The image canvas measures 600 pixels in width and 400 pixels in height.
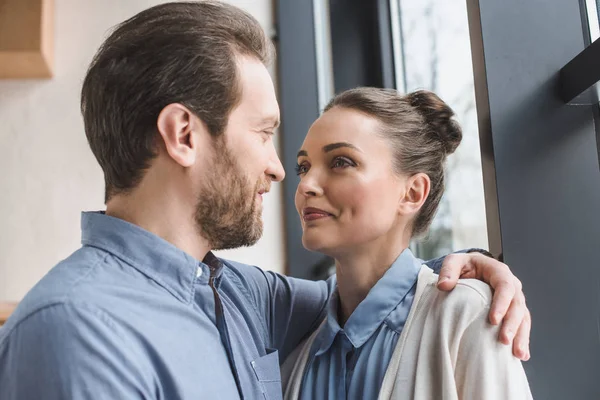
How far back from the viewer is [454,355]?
3.03 ft

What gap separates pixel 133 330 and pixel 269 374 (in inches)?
12.4

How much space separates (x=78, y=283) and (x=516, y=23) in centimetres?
83

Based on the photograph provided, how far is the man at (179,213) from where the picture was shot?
0.86 meters

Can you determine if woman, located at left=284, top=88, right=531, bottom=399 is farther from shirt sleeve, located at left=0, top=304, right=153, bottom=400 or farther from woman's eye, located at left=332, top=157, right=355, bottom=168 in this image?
shirt sleeve, located at left=0, top=304, right=153, bottom=400

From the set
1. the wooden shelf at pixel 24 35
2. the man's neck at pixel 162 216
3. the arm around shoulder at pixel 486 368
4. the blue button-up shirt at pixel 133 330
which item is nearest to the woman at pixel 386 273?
the arm around shoulder at pixel 486 368

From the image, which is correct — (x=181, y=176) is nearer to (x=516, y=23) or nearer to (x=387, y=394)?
(x=387, y=394)

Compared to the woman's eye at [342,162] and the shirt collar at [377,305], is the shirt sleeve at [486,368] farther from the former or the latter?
the woman's eye at [342,162]

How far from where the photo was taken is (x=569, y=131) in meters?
1.03

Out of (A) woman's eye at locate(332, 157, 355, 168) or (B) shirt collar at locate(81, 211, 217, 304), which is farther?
(A) woman's eye at locate(332, 157, 355, 168)

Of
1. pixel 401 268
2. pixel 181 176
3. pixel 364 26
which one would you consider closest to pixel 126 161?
pixel 181 176

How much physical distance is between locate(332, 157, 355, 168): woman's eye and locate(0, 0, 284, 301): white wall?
3.31ft

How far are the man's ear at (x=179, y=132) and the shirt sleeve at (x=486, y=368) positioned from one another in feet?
1.70

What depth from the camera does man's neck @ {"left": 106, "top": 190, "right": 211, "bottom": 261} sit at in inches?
40.2

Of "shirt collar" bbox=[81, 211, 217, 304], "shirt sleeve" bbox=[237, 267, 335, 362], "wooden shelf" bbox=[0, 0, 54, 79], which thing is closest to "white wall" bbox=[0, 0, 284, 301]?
"wooden shelf" bbox=[0, 0, 54, 79]
